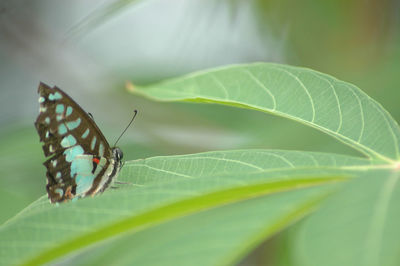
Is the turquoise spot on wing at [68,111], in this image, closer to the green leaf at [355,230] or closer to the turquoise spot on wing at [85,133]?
the turquoise spot on wing at [85,133]

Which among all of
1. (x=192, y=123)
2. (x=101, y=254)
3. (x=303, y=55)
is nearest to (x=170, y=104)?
(x=192, y=123)

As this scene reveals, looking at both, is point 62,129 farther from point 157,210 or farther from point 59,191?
point 157,210

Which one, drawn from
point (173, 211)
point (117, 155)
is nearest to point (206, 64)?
point (117, 155)

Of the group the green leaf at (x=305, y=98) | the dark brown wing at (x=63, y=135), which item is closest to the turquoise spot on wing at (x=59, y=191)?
the dark brown wing at (x=63, y=135)

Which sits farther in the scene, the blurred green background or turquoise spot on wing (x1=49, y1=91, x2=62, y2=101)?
the blurred green background

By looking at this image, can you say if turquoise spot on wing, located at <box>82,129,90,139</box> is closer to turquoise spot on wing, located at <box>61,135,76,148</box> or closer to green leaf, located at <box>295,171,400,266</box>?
turquoise spot on wing, located at <box>61,135,76,148</box>

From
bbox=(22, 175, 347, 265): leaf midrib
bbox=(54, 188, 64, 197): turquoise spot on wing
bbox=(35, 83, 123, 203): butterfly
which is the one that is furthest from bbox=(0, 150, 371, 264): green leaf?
bbox=(35, 83, 123, 203): butterfly
